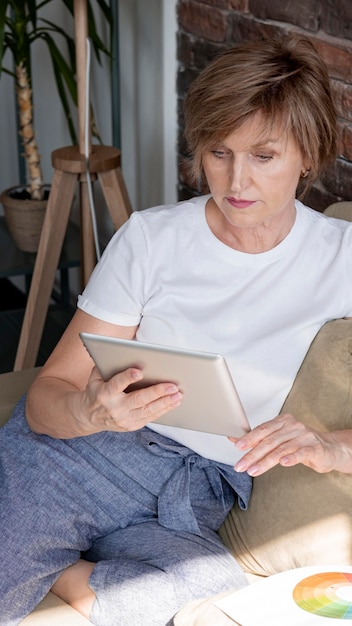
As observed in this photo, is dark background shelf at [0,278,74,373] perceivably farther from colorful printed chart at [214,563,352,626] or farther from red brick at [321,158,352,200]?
colorful printed chart at [214,563,352,626]

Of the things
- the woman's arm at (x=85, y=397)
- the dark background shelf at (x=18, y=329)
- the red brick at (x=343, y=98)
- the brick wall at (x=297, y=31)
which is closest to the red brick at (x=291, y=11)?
the brick wall at (x=297, y=31)

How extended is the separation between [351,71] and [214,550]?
1.08 meters

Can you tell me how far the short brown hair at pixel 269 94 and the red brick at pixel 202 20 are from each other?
0.96 m

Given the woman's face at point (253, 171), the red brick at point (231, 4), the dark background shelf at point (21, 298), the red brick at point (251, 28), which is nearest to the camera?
the woman's face at point (253, 171)

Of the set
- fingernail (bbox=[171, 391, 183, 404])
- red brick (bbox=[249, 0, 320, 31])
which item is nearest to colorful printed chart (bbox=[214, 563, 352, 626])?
fingernail (bbox=[171, 391, 183, 404])

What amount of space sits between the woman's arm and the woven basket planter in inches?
57.6

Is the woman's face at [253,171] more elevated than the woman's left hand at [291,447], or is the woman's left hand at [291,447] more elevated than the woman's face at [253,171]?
the woman's face at [253,171]

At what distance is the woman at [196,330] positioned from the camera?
1647 millimetres

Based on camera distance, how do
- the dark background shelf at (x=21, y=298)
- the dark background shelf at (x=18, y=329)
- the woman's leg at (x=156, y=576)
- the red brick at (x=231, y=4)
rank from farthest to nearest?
the dark background shelf at (x=18, y=329) < the dark background shelf at (x=21, y=298) < the red brick at (x=231, y=4) < the woman's leg at (x=156, y=576)

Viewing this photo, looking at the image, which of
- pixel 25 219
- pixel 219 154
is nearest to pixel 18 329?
pixel 25 219

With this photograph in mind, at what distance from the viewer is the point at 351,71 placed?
2.14 metres

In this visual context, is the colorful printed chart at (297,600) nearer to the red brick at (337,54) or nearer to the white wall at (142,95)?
the red brick at (337,54)

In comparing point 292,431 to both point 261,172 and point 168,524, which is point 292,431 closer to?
point 168,524

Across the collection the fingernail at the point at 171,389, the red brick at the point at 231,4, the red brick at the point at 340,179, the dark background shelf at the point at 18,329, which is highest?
the red brick at the point at 231,4
